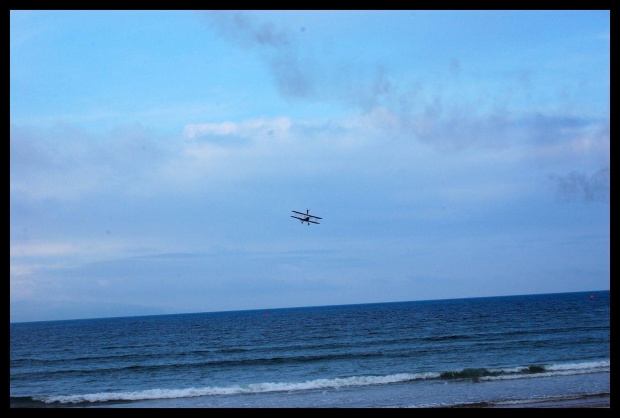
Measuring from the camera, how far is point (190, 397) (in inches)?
820

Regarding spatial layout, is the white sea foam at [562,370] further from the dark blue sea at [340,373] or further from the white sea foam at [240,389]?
the white sea foam at [240,389]

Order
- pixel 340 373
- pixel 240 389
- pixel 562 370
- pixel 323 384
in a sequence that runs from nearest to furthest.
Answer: pixel 240 389, pixel 323 384, pixel 562 370, pixel 340 373

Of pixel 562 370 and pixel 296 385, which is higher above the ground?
pixel 562 370

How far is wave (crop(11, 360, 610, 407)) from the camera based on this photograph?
69.9 feet

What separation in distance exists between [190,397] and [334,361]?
1021cm

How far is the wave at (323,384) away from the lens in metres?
21.3

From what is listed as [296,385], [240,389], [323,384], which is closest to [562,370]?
[323,384]

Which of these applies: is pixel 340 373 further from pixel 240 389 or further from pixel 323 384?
pixel 240 389

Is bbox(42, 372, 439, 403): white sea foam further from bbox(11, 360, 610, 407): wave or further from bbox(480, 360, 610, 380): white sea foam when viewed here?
bbox(480, 360, 610, 380): white sea foam

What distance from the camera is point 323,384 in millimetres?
22250
